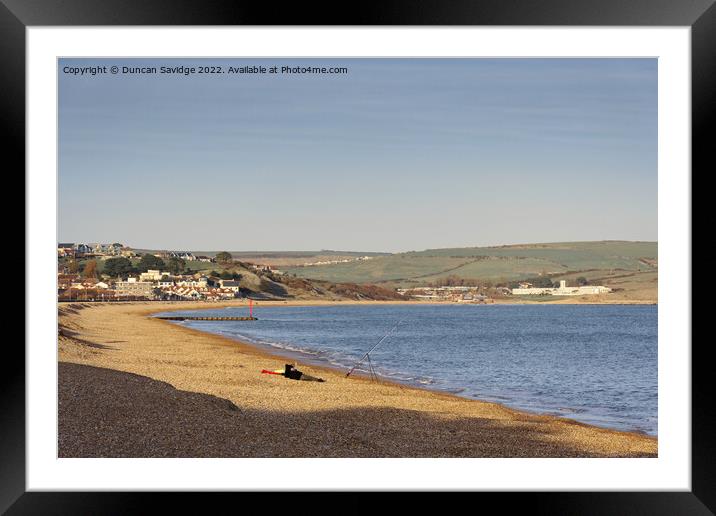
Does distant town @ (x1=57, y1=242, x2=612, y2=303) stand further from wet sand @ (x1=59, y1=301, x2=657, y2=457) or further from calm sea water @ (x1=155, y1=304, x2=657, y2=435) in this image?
wet sand @ (x1=59, y1=301, x2=657, y2=457)

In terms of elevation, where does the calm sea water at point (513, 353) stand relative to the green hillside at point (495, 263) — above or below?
below

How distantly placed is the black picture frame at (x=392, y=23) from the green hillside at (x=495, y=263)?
171 feet

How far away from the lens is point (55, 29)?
11.8 feet

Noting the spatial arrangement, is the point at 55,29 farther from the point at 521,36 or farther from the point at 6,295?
the point at 521,36

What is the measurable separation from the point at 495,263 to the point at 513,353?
31737mm

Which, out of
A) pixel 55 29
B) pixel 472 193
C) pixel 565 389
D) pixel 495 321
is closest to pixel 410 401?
pixel 565 389

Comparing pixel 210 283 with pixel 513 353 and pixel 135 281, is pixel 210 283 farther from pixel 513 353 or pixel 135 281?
pixel 513 353

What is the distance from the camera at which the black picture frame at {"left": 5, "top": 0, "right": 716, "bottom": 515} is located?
134 inches

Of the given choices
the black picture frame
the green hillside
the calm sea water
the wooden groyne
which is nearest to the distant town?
the green hillside

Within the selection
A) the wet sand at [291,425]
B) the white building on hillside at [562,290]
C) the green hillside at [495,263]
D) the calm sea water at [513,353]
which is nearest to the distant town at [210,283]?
the white building on hillside at [562,290]

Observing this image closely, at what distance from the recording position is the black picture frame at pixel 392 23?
3.39 meters

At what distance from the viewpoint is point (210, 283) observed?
51000 mm

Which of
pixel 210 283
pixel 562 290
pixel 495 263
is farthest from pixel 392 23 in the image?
pixel 562 290

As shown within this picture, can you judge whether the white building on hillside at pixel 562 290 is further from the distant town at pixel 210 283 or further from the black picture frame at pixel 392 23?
the black picture frame at pixel 392 23
